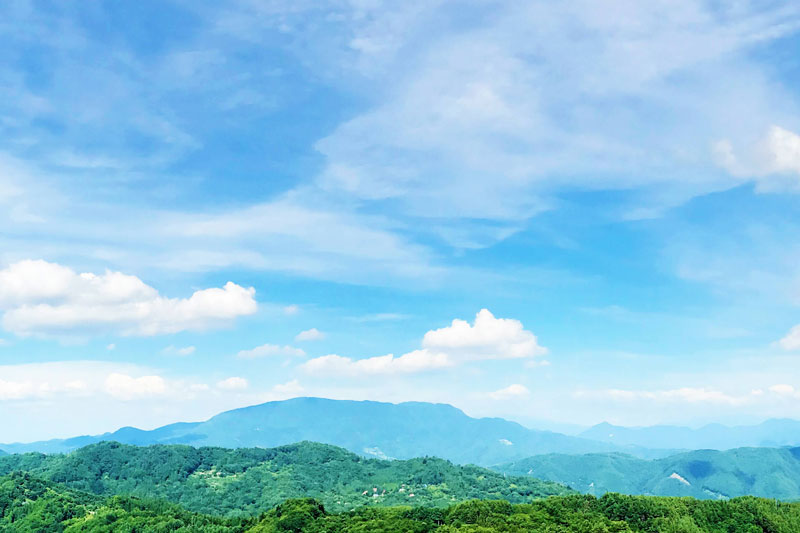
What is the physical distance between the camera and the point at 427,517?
143m

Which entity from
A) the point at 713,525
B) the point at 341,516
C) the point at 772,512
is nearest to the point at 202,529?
the point at 341,516

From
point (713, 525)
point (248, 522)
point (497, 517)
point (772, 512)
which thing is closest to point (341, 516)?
point (248, 522)

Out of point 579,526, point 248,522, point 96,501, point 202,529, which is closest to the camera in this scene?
point 579,526

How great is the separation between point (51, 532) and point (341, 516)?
221 ft

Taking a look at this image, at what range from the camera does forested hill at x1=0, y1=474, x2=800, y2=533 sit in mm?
125062

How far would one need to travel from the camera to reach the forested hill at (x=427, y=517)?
125 metres

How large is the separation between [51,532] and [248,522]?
146ft

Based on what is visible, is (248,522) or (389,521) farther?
(248,522)

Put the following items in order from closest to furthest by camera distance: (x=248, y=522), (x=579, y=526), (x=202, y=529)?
1. (x=579, y=526)
2. (x=202, y=529)
3. (x=248, y=522)

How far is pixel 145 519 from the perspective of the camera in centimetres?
13512

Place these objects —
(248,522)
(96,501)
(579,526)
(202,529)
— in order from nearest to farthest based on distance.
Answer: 1. (579,526)
2. (202,529)
3. (248,522)
4. (96,501)

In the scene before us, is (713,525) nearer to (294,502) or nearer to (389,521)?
(389,521)

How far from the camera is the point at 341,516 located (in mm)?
136500

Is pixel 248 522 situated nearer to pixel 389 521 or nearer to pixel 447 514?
pixel 389 521
